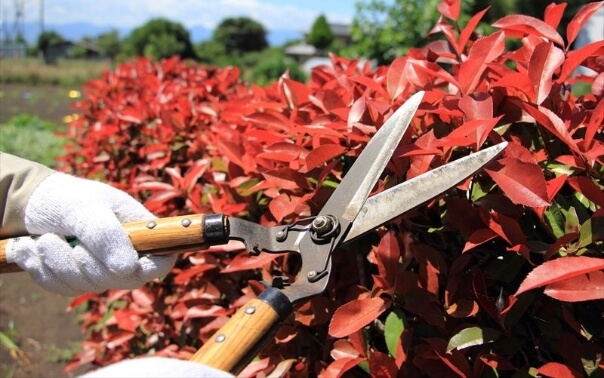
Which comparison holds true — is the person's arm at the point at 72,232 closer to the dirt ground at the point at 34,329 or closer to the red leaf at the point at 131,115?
the red leaf at the point at 131,115

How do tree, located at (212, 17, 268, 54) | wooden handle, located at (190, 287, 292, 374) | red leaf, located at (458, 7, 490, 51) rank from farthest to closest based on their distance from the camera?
tree, located at (212, 17, 268, 54), red leaf, located at (458, 7, 490, 51), wooden handle, located at (190, 287, 292, 374)

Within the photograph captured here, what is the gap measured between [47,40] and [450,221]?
64.0m

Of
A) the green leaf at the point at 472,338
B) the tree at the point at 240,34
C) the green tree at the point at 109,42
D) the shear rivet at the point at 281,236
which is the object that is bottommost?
the green tree at the point at 109,42

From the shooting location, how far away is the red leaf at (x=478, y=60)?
1.28 metres

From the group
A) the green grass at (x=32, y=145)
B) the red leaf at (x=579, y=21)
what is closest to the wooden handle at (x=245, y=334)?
the red leaf at (x=579, y=21)

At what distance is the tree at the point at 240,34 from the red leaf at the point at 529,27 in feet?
217

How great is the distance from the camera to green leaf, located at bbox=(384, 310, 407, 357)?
1.20 m

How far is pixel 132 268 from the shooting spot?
1223 mm

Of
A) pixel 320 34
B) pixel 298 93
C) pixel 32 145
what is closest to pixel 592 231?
pixel 298 93

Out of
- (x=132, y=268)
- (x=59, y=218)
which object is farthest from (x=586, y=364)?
(x=59, y=218)

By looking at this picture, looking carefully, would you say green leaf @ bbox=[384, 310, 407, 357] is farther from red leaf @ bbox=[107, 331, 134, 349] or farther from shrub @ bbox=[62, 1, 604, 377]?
red leaf @ bbox=[107, 331, 134, 349]

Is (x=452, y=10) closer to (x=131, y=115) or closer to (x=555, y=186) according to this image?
(x=555, y=186)

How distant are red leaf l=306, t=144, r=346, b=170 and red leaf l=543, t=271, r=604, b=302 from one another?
1.77 ft

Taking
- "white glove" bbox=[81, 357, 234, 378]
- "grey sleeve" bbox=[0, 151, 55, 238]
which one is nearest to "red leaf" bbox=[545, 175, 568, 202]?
"white glove" bbox=[81, 357, 234, 378]
